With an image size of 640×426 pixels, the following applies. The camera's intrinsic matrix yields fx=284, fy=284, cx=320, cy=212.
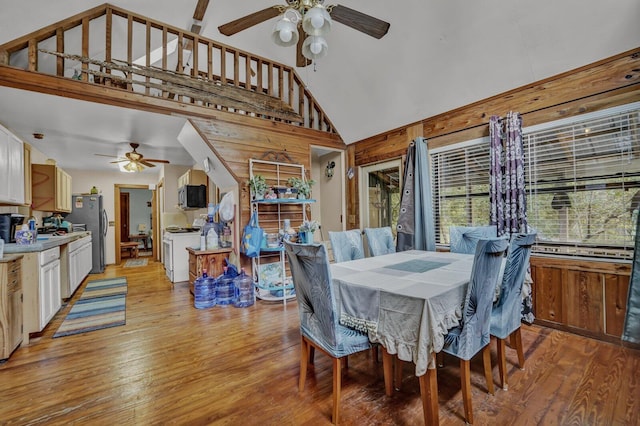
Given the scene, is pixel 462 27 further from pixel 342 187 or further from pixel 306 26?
pixel 342 187

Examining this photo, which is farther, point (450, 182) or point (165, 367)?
point (450, 182)

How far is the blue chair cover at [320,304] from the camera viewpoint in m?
1.54

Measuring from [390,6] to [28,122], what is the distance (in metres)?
4.60

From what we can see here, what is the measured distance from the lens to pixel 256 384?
194 cm

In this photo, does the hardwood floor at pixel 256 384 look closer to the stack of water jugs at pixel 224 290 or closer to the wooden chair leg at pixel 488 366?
the wooden chair leg at pixel 488 366

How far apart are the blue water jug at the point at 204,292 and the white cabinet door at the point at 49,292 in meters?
1.40

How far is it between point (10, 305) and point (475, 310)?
11.5ft

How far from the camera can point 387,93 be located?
3969 millimetres

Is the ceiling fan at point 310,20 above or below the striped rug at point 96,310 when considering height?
above

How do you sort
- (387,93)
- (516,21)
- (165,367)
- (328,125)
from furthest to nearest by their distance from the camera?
1. (328,125)
2. (387,93)
3. (516,21)
4. (165,367)

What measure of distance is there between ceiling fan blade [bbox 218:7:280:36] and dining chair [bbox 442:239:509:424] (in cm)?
240

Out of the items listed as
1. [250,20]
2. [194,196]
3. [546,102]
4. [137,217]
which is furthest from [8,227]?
[137,217]

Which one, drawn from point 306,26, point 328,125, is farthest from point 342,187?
point 306,26

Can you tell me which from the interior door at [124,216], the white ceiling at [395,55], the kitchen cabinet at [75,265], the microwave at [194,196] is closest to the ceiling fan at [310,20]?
the white ceiling at [395,55]
